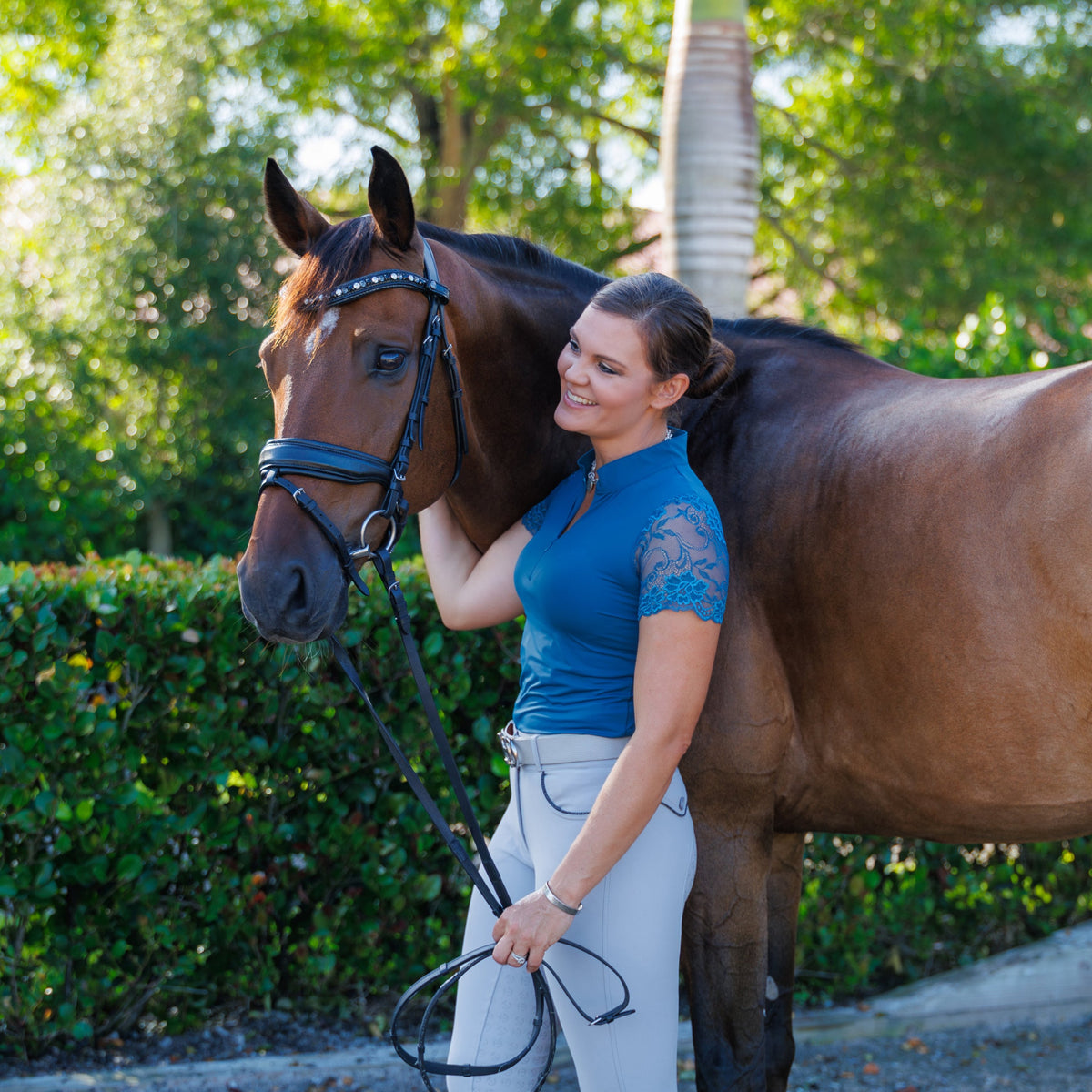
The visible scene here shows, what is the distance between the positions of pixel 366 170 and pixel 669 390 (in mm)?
12945

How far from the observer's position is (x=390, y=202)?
2.23 m

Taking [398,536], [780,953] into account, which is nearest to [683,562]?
[398,536]

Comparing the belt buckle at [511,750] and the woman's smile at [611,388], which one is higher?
the woman's smile at [611,388]

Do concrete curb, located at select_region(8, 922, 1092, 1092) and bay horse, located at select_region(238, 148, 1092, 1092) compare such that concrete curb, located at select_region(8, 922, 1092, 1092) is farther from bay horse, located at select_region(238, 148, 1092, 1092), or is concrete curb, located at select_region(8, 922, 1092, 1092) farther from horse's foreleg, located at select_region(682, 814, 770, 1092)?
horse's foreleg, located at select_region(682, 814, 770, 1092)

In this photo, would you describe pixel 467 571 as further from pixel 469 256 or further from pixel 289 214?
pixel 289 214

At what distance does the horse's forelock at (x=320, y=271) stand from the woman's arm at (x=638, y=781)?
0.98 meters

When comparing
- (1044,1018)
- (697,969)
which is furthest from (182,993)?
(1044,1018)

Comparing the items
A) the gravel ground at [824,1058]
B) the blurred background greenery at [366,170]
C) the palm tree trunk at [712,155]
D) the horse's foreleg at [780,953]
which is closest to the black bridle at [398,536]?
the horse's foreleg at [780,953]

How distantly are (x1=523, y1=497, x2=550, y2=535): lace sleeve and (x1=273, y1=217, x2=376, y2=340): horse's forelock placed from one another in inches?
25.4

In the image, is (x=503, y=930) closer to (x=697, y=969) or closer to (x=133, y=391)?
(x=697, y=969)

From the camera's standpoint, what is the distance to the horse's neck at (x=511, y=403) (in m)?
2.56

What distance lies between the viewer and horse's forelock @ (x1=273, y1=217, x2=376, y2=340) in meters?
2.17

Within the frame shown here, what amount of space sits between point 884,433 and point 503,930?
1435 millimetres

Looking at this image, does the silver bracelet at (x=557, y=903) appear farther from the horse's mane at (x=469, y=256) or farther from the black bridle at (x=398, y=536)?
the horse's mane at (x=469, y=256)
